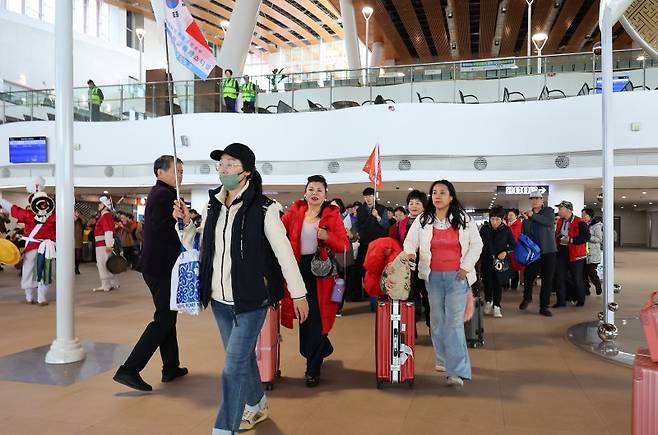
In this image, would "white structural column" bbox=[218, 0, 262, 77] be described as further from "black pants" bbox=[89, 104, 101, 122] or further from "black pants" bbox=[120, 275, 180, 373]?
"black pants" bbox=[120, 275, 180, 373]

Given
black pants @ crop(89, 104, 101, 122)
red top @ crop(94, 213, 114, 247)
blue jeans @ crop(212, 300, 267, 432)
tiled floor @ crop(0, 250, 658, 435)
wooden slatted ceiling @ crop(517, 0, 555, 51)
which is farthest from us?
wooden slatted ceiling @ crop(517, 0, 555, 51)

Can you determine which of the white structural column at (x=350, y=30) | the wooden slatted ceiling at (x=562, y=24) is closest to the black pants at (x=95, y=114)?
the white structural column at (x=350, y=30)

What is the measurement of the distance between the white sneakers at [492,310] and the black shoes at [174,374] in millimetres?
4882

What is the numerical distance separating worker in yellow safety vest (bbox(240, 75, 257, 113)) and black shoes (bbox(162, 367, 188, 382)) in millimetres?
13500

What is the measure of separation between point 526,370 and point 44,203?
24.5 feet

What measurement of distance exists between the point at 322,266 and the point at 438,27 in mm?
24781

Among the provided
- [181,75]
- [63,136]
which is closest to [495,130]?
[181,75]

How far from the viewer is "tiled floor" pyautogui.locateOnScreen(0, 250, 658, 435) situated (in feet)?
11.4

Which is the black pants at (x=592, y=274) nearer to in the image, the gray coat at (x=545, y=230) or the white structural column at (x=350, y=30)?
the gray coat at (x=545, y=230)

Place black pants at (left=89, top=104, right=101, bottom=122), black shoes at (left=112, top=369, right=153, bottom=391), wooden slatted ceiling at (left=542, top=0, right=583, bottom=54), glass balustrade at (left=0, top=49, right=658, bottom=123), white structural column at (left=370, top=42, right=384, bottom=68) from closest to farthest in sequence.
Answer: black shoes at (left=112, top=369, right=153, bottom=391)
glass balustrade at (left=0, top=49, right=658, bottom=123)
black pants at (left=89, top=104, right=101, bottom=122)
wooden slatted ceiling at (left=542, top=0, right=583, bottom=54)
white structural column at (left=370, top=42, right=384, bottom=68)

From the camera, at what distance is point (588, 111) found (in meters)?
14.3

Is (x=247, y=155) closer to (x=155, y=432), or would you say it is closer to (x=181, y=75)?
(x=155, y=432)

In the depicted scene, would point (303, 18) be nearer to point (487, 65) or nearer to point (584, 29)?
point (584, 29)

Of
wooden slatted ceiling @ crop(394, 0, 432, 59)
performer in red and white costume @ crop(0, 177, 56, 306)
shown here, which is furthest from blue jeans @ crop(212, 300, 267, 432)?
wooden slatted ceiling @ crop(394, 0, 432, 59)
